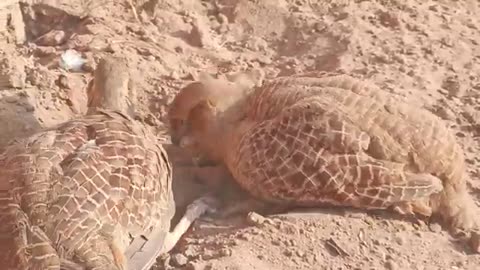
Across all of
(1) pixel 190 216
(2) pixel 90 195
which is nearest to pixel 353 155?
(1) pixel 190 216

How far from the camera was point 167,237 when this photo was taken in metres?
3.08

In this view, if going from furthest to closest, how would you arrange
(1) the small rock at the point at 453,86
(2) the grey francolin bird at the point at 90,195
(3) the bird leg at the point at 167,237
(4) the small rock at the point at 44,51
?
(4) the small rock at the point at 44,51 < (1) the small rock at the point at 453,86 < (3) the bird leg at the point at 167,237 < (2) the grey francolin bird at the point at 90,195

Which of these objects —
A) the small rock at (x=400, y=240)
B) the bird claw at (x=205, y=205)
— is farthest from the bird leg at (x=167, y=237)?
the small rock at (x=400, y=240)

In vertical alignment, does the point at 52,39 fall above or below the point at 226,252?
above

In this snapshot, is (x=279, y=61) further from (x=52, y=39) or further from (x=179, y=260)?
(x=179, y=260)

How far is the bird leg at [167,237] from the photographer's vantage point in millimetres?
2912

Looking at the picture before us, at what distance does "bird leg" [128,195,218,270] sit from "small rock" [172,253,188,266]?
0.05 metres

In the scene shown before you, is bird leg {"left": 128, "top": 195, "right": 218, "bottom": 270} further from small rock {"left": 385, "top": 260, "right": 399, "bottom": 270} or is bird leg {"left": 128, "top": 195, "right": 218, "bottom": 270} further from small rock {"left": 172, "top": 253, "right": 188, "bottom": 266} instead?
small rock {"left": 385, "top": 260, "right": 399, "bottom": 270}

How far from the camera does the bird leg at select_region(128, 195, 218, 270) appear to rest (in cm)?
291

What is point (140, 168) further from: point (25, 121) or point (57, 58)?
point (57, 58)

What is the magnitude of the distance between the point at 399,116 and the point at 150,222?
2.97 ft

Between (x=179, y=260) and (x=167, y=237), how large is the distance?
112mm

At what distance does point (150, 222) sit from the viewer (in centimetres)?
300

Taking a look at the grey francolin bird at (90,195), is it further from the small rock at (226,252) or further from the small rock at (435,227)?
the small rock at (435,227)
